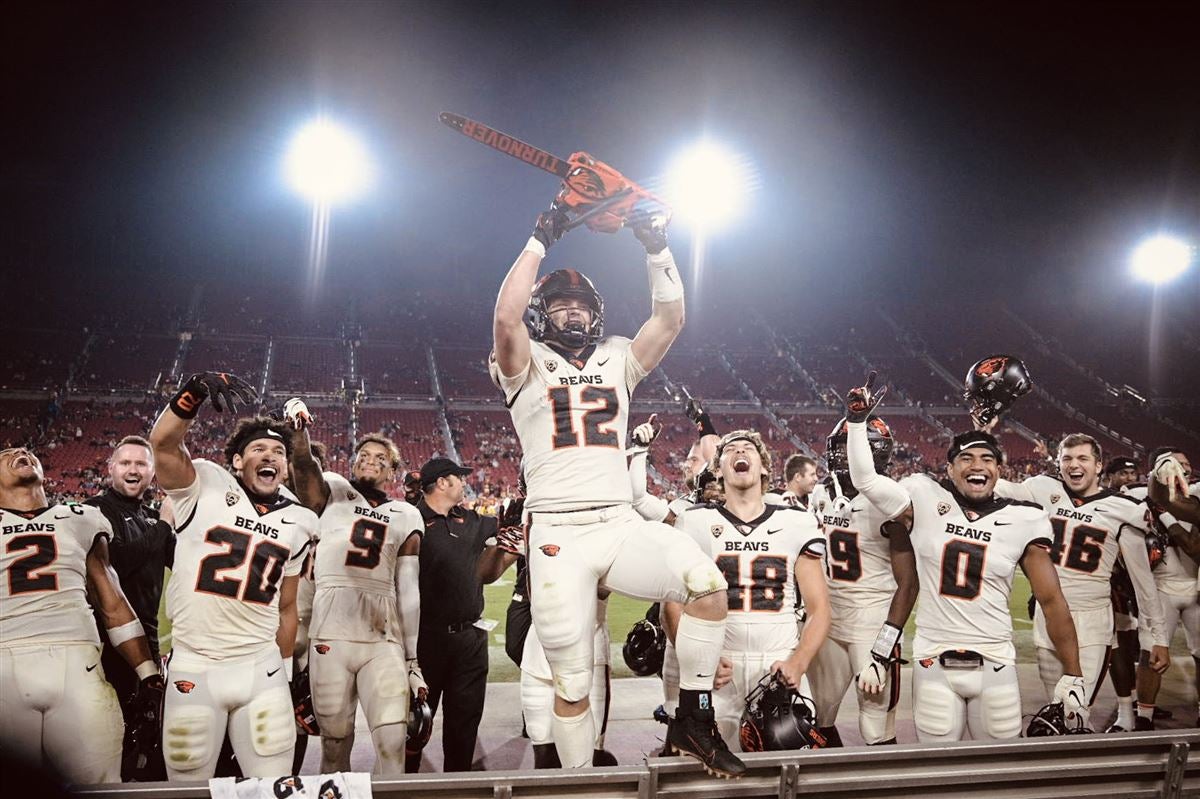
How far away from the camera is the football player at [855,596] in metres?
4.74

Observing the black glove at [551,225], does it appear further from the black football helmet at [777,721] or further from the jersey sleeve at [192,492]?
the black football helmet at [777,721]

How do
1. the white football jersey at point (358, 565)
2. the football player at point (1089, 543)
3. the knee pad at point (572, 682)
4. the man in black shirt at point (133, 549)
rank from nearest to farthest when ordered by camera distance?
the knee pad at point (572, 682)
the white football jersey at point (358, 565)
the man in black shirt at point (133, 549)
the football player at point (1089, 543)

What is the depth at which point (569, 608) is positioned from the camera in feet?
10.4

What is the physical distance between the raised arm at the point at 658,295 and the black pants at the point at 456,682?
2.53 meters

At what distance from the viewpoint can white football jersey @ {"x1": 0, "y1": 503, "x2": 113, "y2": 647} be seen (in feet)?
12.4

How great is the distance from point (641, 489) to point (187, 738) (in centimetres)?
303

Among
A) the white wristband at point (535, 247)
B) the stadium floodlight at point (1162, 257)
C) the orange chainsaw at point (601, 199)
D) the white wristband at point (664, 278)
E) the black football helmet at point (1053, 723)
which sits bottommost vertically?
the black football helmet at point (1053, 723)

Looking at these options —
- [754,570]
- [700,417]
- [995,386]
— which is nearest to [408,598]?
[754,570]

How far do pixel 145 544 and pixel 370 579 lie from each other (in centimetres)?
156

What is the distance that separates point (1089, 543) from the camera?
5629mm

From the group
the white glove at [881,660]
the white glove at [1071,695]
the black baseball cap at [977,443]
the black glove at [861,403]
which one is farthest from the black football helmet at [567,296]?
the white glove at [1071,695]

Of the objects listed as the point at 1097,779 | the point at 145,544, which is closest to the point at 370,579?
the point at 145,544

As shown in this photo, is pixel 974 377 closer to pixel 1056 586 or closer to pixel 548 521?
pixel 1056 586

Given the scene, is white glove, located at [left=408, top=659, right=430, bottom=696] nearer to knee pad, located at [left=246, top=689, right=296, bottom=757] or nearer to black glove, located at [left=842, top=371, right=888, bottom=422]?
knee pad, located at [left=246, top=689, right=296, bottom=757]
